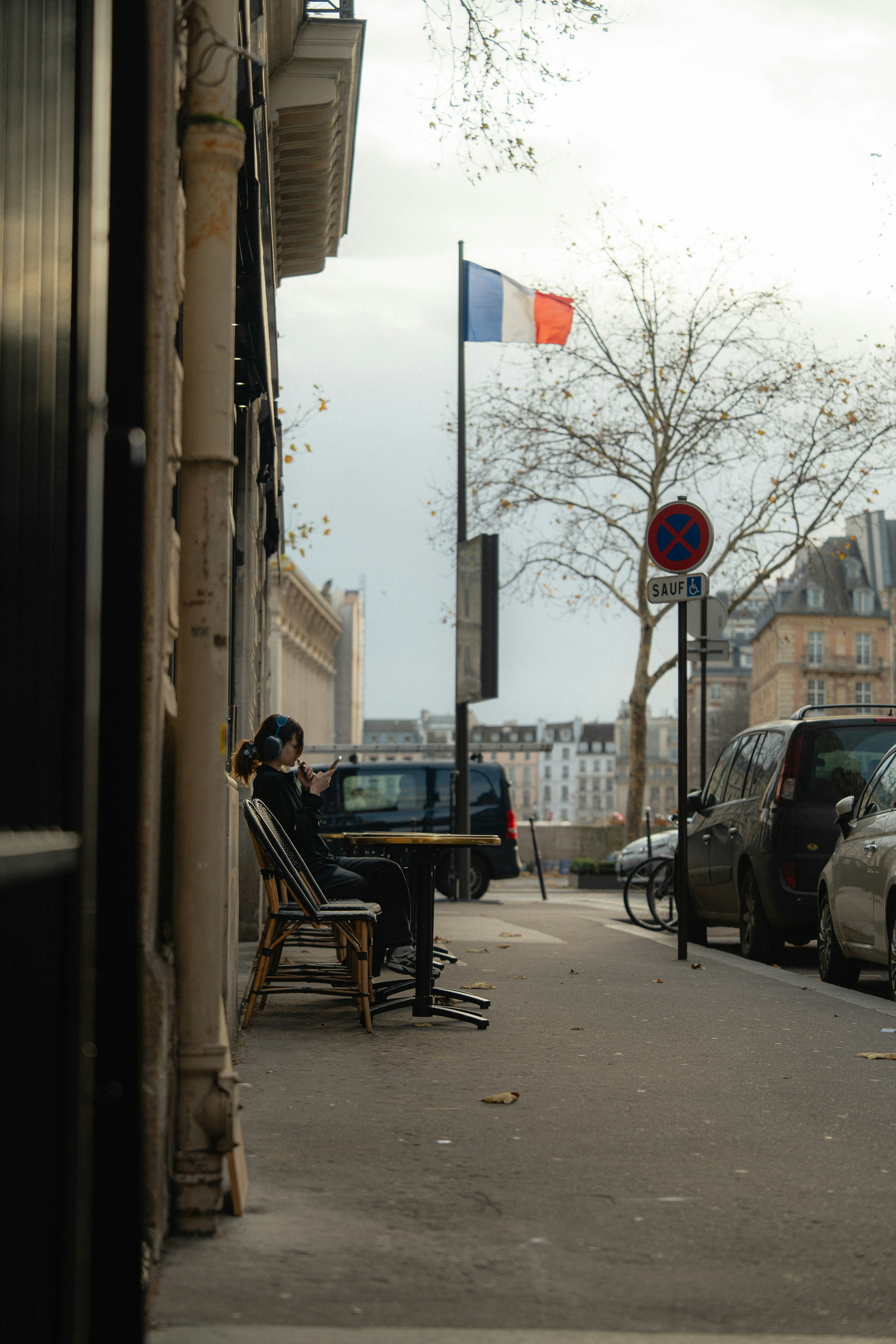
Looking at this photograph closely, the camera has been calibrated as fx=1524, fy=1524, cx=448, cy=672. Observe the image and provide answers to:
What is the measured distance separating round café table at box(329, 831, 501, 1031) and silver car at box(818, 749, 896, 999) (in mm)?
2494

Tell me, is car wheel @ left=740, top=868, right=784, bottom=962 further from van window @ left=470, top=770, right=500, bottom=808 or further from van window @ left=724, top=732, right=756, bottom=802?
van window @ left=470, top=770, right=500, bottom=808

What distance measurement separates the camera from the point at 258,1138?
4.80 metres

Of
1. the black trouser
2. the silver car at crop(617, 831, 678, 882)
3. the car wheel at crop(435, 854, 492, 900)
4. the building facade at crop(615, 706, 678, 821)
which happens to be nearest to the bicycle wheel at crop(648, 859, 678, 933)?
the silver car at crop(617, 831, 678, 882)

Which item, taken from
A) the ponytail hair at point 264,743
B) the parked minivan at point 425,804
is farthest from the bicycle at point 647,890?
the ponytail hair at point 264,743

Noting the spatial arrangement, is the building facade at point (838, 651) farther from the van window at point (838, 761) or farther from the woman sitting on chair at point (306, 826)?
the woman sitting on chair at point (306, 826)

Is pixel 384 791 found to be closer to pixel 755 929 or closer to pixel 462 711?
pixel 462 711

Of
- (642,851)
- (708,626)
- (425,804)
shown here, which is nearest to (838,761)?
(708,626)

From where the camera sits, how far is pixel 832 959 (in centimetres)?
995

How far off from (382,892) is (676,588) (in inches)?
168

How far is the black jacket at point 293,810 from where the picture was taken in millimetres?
7699

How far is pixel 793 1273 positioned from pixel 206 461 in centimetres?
250

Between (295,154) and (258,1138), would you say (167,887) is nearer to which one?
(258,1138)

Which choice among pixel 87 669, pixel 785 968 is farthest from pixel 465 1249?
pixel 785 968

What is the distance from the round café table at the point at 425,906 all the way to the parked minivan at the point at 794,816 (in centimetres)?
381
